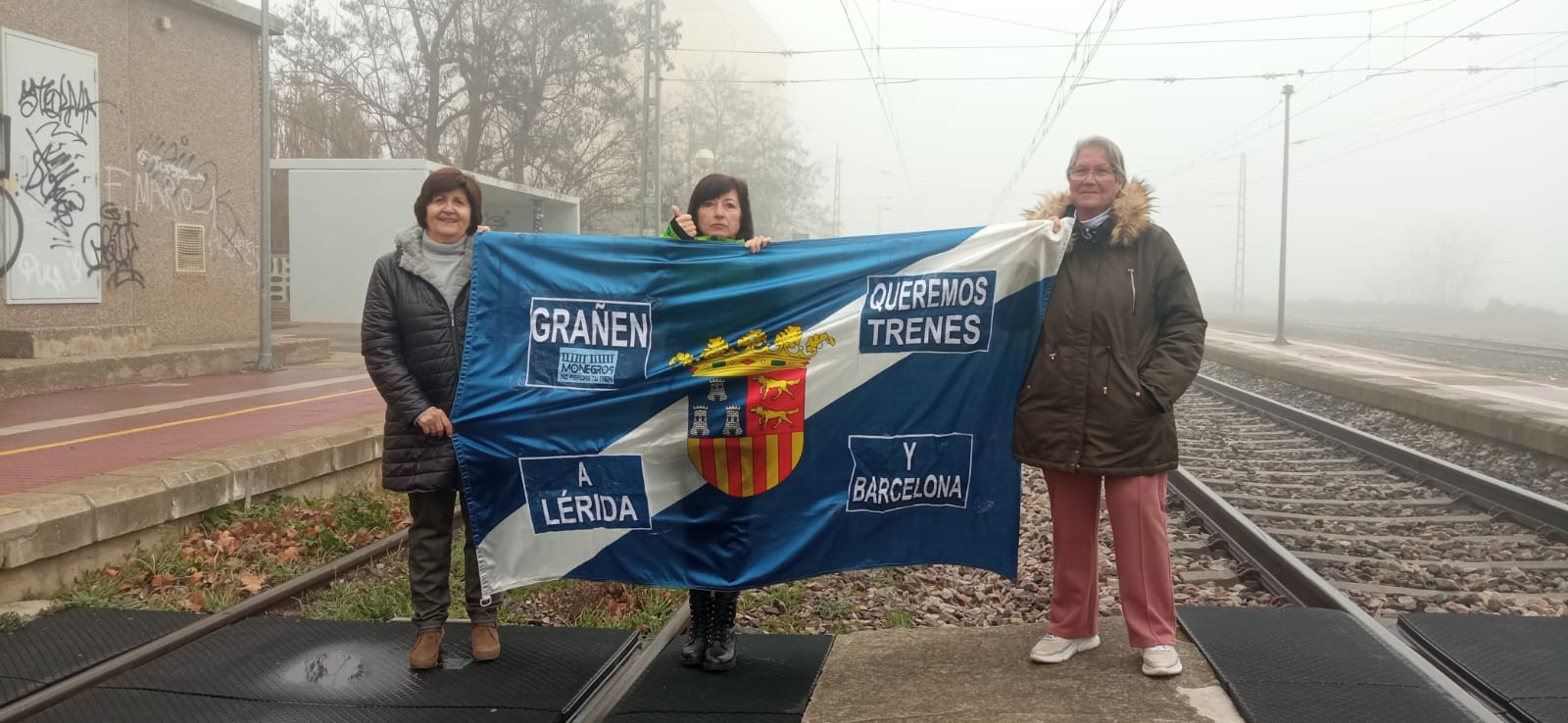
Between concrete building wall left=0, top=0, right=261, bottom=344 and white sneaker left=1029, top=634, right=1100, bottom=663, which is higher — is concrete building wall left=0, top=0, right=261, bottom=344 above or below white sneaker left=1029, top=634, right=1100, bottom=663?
above

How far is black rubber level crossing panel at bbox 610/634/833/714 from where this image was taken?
145 inches

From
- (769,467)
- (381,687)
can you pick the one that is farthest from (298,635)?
(769,467)

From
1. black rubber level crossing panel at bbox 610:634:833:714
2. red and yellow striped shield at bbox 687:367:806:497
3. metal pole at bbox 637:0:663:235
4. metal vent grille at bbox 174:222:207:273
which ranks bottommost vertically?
black rubber level crossing panel at bbox 610:634:833:714

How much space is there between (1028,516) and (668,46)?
32.2 m

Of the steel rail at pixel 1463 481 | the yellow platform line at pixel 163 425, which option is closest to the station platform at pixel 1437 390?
the steel rail at pixel 1463 481

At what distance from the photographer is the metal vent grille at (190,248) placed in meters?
13.4

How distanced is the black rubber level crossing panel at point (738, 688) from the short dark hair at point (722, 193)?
5.80ft

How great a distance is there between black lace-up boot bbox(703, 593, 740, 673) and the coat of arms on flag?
0.45m

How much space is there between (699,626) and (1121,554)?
66.7 inches

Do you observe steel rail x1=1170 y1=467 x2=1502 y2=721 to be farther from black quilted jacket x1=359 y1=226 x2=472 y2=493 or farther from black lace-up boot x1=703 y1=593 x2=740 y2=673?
black quilted jacket x1=359 y1=226 x2=472 y2=493

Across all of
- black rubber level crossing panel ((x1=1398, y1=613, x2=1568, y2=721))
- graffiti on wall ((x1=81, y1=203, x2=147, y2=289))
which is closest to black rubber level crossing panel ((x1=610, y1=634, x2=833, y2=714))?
black rubber level crossing panel ((x1=1398, y1=613, x2=1568, y2=721))

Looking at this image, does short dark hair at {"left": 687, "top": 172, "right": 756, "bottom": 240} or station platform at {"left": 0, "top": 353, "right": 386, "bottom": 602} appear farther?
station platform at {"left": 0, "top": 353, "right": 386, "bottom": 602}

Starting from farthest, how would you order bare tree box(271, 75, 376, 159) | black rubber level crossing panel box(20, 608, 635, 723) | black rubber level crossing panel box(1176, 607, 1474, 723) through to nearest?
bare tree box(271, 75, 376, 159)
black rubber level crossing panel box(20, 608, 635, 723)
black rubber level crossing panel box(1176, 607, 1474, 723)

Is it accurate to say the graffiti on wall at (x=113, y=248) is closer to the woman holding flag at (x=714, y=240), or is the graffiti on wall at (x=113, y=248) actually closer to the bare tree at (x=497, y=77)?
the woman holding flag at (x=714, y=240)
